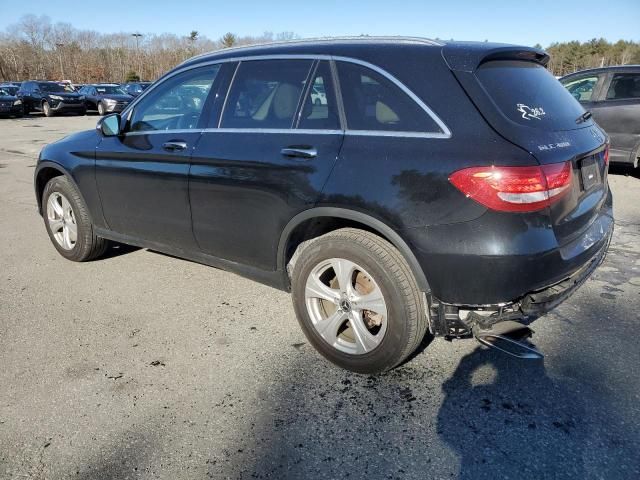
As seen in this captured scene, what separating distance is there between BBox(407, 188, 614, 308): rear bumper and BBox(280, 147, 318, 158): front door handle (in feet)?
2.41

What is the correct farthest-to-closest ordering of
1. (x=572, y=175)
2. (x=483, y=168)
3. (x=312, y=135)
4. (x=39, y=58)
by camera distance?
(x=39, y=58), (x=312, y=135), (x=572, y=175), (x=483, y=168)

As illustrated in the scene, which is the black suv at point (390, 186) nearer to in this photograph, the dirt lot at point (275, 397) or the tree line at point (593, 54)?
the dirt lot at point (275, 397)

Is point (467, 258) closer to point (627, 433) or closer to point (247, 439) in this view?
point (627, 433)

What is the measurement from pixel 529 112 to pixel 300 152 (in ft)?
3.97

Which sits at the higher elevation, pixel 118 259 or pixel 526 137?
pixel 526 137

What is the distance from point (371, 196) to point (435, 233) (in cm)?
38

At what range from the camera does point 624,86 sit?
7.80 meters

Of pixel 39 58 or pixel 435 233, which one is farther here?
pixel 39 58

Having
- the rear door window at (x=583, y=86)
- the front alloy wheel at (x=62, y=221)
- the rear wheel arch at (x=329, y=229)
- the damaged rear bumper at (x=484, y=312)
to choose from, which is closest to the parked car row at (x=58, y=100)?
the rear door window at (x=583, y=86)

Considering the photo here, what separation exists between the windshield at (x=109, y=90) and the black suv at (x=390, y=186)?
85.7 ft

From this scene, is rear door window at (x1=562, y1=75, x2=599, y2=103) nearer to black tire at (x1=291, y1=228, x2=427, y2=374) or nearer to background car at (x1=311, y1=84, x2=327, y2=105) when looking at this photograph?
background car at (x1=311, y1=84, x2=327, y2=105)

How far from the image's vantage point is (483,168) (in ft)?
7.35

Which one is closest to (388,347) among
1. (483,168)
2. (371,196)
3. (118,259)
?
(371,196)

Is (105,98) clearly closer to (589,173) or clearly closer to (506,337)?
(589,173)
